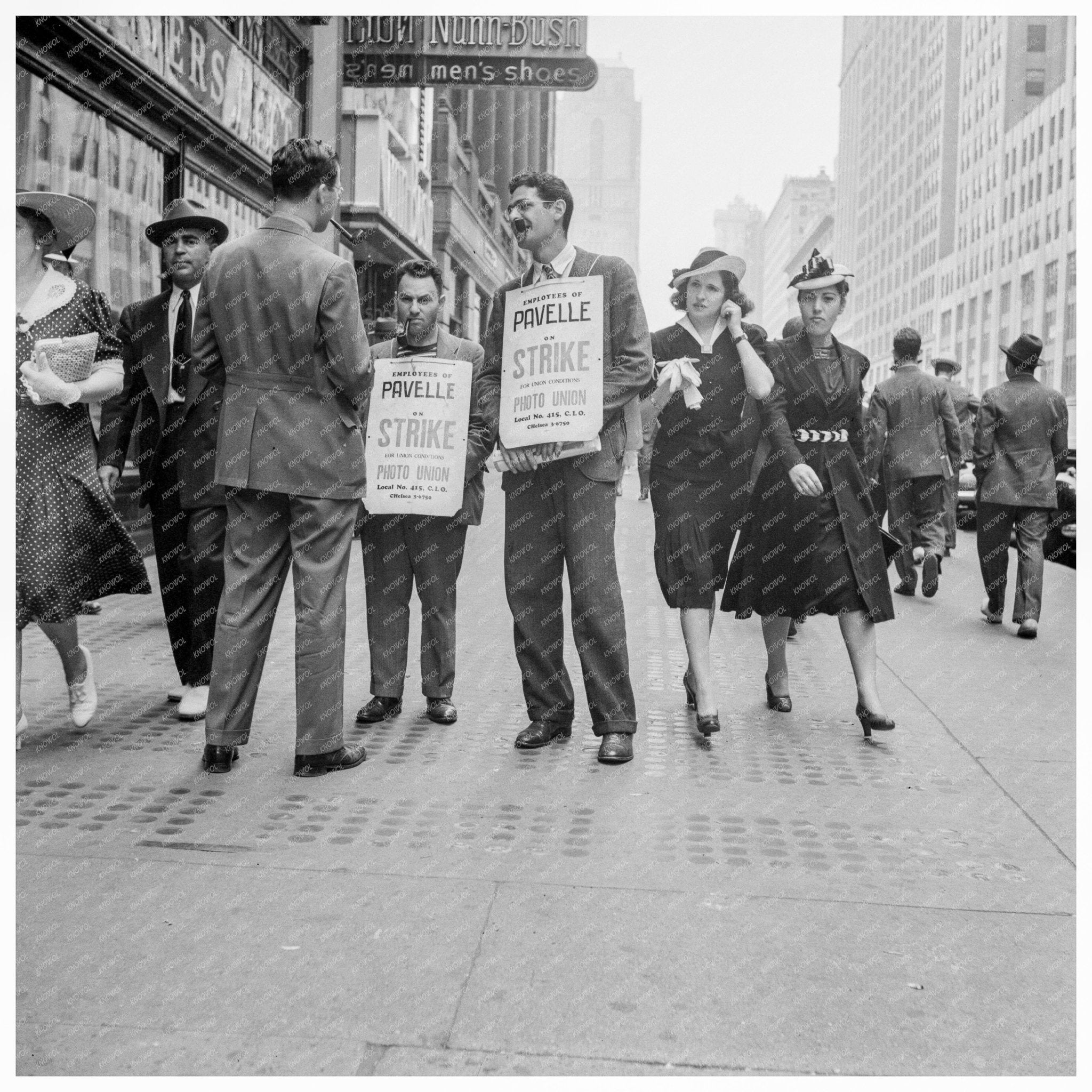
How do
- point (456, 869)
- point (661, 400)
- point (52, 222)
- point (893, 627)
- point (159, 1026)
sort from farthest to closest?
1. point (893, 627)
2. point (661, 400)
3. point (52, 222)
4. point (456, 869)
5. point (159, 1026)

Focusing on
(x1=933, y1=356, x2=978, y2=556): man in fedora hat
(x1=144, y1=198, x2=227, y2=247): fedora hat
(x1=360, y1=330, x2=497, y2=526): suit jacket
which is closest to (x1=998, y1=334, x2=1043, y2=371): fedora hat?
(x1=933, y1=356, x2=978, y2=556): man in fedora hat

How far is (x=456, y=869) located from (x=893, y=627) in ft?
18.2

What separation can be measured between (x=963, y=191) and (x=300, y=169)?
4281 inches

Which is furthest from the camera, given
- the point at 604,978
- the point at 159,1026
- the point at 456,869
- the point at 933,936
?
the point at 456,869

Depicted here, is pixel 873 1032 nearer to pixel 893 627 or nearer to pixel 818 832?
pixel 818 832

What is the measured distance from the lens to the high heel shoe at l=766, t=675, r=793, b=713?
578 centimetres

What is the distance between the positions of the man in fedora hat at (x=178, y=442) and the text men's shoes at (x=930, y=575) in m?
5.49

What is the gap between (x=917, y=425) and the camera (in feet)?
32.6

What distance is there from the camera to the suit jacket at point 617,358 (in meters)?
4.87

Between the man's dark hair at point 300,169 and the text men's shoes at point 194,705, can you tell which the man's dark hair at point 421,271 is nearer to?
the man's dark hair at point 300,169

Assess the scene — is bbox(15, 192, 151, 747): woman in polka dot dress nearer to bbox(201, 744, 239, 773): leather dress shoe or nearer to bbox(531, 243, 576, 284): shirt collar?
bbox(201, 744, 239, 773): leather dress shoe

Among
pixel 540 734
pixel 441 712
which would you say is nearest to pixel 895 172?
pixel 441 712

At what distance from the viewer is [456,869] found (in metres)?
3.53

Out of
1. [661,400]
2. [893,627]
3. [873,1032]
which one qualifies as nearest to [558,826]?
[873,1032]
